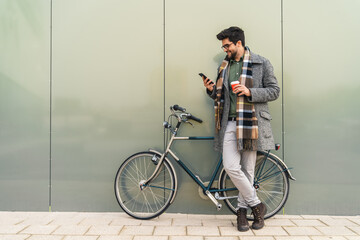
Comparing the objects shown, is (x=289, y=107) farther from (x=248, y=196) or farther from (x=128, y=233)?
(x=128, y=233)

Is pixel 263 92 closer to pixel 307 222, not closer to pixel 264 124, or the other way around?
pixel 264 124

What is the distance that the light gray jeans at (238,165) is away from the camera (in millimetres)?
3098

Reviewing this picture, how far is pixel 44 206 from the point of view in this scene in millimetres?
3846

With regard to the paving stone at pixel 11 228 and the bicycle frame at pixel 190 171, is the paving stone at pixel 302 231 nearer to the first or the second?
the bicycle frame at pixel 190 171

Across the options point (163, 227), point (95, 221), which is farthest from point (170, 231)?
point (95, 221)

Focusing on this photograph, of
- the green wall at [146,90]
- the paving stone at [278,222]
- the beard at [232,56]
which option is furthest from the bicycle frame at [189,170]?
the beard at [232,56]

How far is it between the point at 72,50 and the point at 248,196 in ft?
9.41

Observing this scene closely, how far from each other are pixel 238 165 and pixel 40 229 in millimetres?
2274

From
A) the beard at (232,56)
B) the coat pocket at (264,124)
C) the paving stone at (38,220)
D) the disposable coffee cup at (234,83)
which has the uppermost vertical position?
the beard at (232,56)

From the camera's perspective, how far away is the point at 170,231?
3.17m

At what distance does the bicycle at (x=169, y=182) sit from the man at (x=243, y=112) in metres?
0.30

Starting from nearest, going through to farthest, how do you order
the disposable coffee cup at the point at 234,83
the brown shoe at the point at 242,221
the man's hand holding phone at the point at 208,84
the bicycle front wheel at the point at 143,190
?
the disposable coffee cup at the point at 234,83 → the brown shoe at the point at 242,221 → the man's hand holding phone at the point at 208,84 → the bicycle front wheel at the point at 143,190

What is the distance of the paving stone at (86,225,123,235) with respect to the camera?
122 inches

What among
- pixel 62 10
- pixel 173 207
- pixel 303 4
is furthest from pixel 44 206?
pixel 303 4
